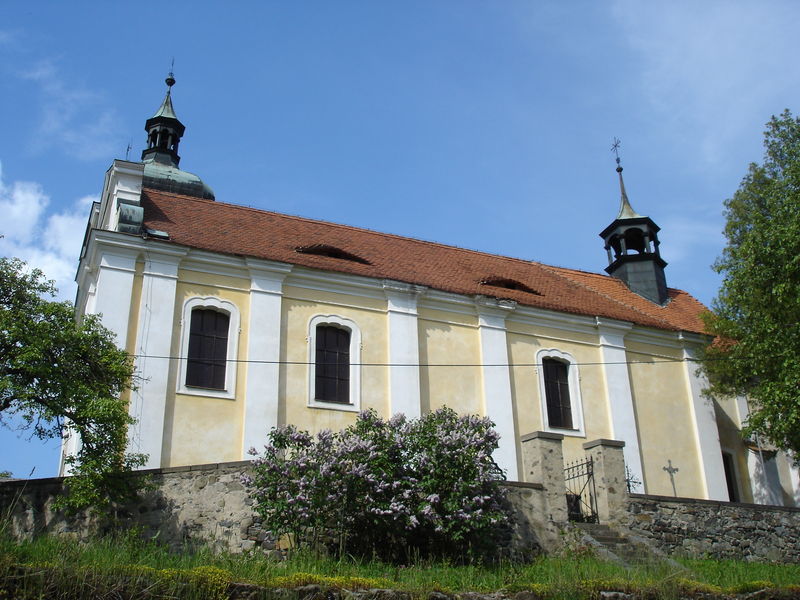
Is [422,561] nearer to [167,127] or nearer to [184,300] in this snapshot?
[184,300]

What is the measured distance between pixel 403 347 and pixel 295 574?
11.4 meters

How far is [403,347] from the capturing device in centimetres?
2150

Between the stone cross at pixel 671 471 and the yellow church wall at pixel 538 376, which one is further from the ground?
the yellow church wall at pixel 538 376

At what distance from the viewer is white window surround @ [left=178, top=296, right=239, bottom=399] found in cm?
1883

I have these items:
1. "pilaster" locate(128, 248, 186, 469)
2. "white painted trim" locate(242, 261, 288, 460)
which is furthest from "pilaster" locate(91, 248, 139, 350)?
"white painted trim" locate(242, 261, 288, 460)

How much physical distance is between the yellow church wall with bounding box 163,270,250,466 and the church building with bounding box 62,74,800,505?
0.03 metres

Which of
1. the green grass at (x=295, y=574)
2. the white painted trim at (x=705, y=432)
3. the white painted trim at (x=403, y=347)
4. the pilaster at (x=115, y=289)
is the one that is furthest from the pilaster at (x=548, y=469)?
the pilaster at (x=115, y=289)

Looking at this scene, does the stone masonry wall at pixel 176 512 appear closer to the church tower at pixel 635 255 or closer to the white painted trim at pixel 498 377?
Answer: the white painted trim at pixel 498 377

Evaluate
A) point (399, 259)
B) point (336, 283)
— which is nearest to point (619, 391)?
point (399, 259)

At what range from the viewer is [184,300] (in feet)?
65.1

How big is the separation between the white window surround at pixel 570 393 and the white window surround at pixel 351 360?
16.8ft

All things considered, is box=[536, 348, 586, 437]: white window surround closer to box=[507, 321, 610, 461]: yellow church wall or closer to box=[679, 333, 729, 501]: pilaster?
box=[507, 321, 610, 461]: yellow church wall

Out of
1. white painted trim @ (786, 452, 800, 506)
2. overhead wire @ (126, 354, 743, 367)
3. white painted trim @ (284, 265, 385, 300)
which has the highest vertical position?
white painted trim @ (284, 265, 385, 300)

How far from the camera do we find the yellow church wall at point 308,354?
19.7m
